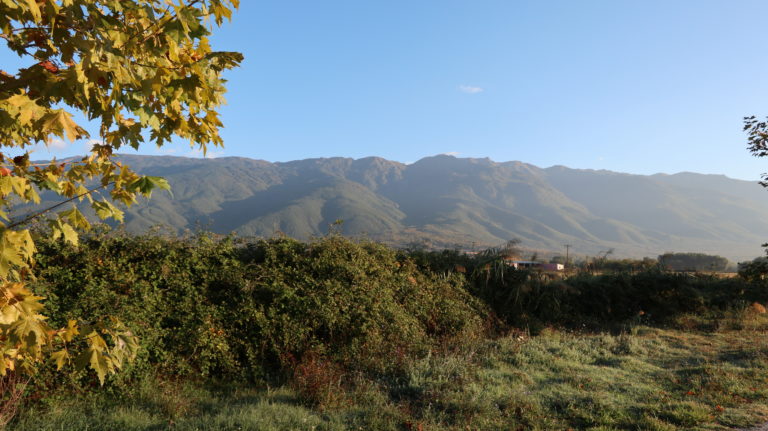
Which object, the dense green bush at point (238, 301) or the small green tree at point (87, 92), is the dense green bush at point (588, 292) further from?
the small green tree at point (87, 92)

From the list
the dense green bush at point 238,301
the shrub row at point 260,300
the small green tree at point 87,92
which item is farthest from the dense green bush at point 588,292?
the small green tree at point 87,92

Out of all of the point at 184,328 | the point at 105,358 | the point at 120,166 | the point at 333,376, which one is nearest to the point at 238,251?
the point at 184,328

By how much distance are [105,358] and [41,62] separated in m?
1.69

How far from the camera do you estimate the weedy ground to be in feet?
17.6

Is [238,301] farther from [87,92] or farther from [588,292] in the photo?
[588,292]

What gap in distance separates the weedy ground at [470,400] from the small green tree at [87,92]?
3.29 metres

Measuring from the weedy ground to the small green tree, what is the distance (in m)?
3.29

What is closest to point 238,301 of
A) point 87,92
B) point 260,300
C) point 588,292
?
point 260,300

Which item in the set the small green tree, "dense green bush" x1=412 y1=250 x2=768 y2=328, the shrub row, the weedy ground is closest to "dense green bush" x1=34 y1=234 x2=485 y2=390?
the shrub row

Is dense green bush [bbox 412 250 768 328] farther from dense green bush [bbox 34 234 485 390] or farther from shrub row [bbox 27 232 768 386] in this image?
dense green bush [bbox 34 234 485 390]

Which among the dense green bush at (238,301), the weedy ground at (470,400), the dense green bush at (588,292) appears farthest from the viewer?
the dense green bush at (588,292)

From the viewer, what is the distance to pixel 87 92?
6.82 ft

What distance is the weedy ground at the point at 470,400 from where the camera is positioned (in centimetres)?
538

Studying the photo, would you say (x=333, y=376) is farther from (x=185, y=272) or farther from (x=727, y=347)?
(x=727, y=347)
